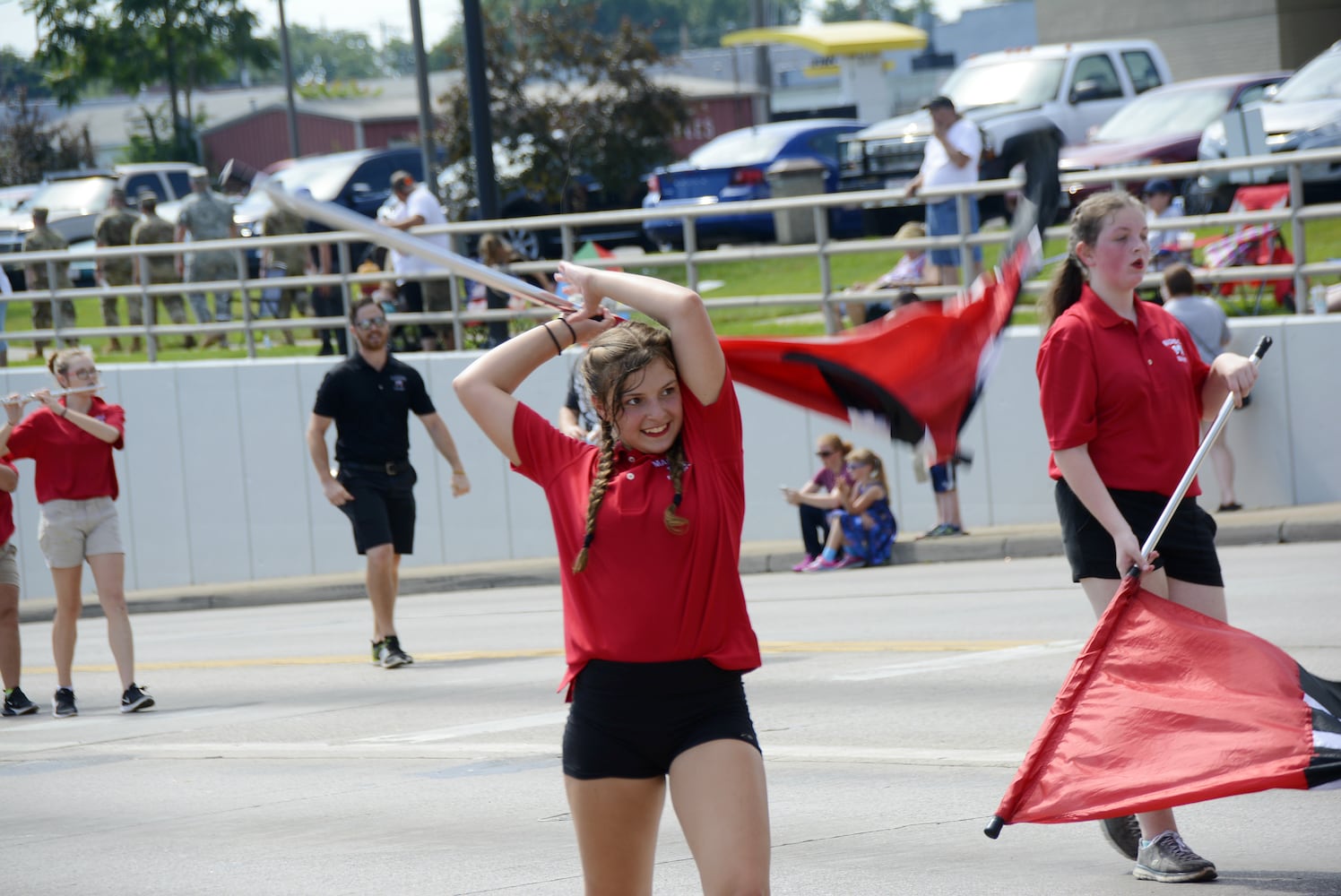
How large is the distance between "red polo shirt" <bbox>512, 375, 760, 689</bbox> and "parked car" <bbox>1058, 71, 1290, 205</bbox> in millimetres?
19006

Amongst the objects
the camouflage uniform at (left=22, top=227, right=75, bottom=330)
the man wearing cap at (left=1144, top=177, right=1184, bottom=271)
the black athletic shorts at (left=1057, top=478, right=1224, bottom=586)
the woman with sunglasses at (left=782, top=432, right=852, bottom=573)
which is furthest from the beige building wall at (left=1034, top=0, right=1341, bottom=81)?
the black athletic shorts at (left=1057, top=478, right=1224, bottom=586)

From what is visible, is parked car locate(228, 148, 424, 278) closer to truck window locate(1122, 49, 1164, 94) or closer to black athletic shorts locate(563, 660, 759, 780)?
truck window locate(1122, 49, 1164, 94)

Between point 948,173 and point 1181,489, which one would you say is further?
point 948,173

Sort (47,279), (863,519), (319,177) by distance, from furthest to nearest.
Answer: (319,177)
(47,279)
(863,519)

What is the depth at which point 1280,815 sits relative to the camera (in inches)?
269

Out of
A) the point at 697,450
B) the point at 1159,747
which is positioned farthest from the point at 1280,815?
the point at 697,450

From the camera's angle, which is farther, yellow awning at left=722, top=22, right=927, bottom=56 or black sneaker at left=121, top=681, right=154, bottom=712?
yellow awning at left=722, top=22, right=927, bottom=56

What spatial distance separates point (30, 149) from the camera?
5372cm

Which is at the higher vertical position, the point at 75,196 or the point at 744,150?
the point at 75,196

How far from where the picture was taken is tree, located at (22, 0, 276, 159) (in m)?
52.1

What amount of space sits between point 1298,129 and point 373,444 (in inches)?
506

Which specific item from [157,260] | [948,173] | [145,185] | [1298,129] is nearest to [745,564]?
[948,173]

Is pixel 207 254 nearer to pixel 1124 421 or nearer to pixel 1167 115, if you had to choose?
pixel 1167 115

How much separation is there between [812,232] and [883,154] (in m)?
1.59
